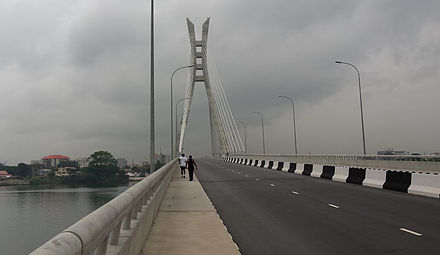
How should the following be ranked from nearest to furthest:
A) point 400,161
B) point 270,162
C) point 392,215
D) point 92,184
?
point 392,215 → point 92,184 → point 400,161 → point 270,162

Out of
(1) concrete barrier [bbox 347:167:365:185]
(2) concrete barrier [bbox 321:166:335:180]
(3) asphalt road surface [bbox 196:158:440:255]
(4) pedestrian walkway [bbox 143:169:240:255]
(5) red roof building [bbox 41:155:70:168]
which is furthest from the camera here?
(2) concrete barrier [bbox 321:166:335:180]

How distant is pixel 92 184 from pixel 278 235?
420 inches

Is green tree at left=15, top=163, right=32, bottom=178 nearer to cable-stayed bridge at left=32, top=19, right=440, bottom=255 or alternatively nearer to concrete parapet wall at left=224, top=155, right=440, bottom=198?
cable-stayed bridge at left=32, top=19, right=440, bottom=255

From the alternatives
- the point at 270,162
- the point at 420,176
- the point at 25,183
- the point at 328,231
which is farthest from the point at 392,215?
the point at 270,162

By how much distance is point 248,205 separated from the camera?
40.4 ft

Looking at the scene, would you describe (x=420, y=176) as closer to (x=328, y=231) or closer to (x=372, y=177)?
(x=372, y=177)

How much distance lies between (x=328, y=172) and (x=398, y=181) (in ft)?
25.5

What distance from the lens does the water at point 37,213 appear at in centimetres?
804

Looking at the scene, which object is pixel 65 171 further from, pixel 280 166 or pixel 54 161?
pixel 280 166

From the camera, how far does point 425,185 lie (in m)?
14.2

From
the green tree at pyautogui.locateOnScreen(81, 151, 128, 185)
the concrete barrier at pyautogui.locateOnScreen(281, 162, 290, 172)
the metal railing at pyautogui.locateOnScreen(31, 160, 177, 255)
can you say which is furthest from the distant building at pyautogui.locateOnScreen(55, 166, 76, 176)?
the concrete barrier at pyautogui.locateOnScreen(281, 162, 290, 172)

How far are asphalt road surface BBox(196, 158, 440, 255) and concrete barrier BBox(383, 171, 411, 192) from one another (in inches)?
31.4

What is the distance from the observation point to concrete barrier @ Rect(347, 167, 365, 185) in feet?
62.6

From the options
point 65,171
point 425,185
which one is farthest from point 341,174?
point 65,171
